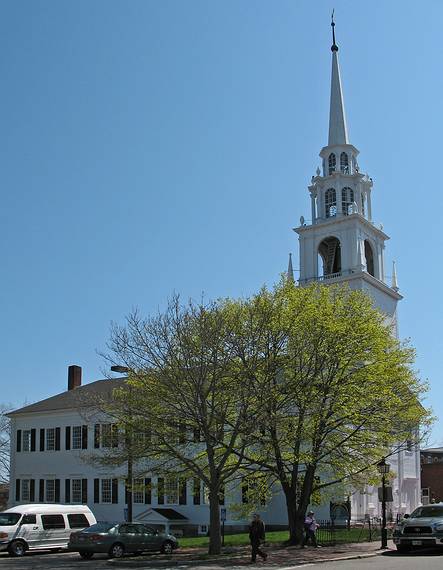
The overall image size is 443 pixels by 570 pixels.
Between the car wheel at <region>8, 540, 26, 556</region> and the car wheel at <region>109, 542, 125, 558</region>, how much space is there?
15.8 feet

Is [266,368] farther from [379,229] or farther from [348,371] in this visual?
[379,229]

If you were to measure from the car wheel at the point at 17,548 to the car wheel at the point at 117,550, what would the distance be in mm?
4802

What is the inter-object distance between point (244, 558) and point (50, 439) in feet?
108

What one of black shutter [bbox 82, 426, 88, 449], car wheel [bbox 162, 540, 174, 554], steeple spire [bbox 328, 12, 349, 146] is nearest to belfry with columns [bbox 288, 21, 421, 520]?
steeple spire [bbox 328, 12, 349, 146]

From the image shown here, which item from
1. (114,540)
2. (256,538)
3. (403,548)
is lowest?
(403,548)

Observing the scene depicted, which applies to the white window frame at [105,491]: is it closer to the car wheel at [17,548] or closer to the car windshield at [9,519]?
the car windshield at [9,519]

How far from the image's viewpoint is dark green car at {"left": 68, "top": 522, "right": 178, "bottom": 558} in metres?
28.4

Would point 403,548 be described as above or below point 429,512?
below

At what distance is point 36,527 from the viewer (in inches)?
1265

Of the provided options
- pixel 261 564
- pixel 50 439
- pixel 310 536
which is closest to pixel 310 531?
Answer: pixel 310 536

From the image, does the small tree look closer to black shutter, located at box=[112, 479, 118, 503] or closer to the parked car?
the parked car

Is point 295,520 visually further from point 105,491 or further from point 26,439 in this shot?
point 26,439

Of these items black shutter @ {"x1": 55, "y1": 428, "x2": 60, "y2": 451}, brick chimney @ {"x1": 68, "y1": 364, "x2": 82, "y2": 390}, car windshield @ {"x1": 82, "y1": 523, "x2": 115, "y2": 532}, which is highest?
brick chimney @ {"x1": 68, "y1": 364, "x2": 82, "y2": 390}

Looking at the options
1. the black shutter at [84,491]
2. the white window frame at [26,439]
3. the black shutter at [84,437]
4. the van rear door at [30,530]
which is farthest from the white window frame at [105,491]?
the van rear door at [30,530]
